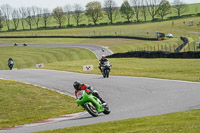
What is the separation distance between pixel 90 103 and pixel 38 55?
216ft

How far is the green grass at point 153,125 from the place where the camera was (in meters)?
9.67

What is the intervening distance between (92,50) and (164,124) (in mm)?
69047

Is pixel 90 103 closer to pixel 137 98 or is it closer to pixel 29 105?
pixel 29 105

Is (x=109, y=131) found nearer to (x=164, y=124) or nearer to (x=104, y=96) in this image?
(x=164, y=124)

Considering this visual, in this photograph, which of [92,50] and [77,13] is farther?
[77,13]

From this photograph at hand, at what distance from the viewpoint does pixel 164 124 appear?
34.3 feet

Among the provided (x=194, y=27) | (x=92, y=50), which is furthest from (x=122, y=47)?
(x=194, y=27)

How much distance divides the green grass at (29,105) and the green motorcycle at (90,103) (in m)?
2.12

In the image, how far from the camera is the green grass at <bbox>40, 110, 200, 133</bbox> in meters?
9.67

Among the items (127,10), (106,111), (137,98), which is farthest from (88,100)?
(127,10)

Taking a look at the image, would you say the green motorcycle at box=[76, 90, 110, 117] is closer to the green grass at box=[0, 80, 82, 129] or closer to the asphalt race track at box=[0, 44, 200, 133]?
the asphalt race track at box=[0, 44, 200, 133]

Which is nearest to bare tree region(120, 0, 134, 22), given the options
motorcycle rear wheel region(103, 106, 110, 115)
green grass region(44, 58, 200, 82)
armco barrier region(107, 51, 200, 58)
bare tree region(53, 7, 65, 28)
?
bare tree region(53, 7, 65, 28)

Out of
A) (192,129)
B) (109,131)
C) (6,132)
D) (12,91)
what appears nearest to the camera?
(192,129)

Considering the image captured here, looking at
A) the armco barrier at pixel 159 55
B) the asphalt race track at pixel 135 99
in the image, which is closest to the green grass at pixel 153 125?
the asphalt race track at pixel 135 99
